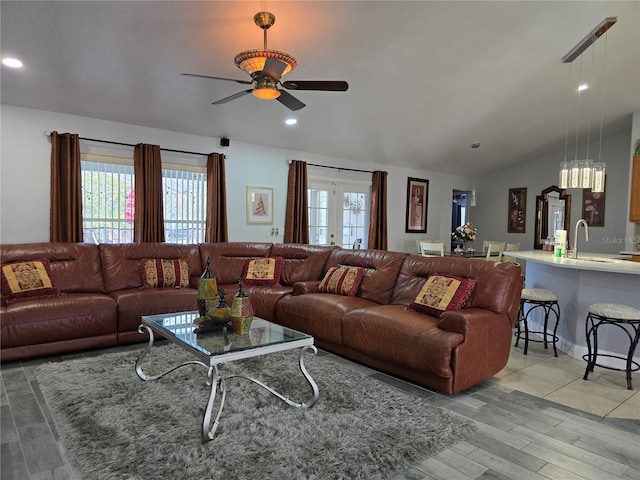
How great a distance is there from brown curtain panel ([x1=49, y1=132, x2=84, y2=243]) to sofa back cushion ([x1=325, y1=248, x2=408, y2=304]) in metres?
3.21

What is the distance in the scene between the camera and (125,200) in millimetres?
5031

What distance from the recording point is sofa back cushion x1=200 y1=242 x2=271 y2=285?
4.98 meters

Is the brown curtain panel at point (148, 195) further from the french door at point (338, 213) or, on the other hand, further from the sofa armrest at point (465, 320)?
the sofa armrest at point (465, 320)

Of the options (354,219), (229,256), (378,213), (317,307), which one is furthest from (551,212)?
(229,256)

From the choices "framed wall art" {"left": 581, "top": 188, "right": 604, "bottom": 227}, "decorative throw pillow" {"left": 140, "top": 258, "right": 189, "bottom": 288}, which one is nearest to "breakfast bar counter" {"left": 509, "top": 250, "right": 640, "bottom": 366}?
"decorative throw pillow" {"left": 140, "top": 258, "right": 189, "bottom": 288}

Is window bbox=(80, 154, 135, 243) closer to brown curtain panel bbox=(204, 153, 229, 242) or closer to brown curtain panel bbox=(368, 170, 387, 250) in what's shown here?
brown curtain panel bbox=(204, 153, 229, 242)

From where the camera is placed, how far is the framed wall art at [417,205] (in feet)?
26.7

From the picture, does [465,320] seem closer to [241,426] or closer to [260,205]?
[241,426]

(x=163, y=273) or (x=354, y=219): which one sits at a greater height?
(x=354, y=219)

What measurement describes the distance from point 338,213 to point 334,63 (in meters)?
3.35

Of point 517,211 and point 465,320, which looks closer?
point 465,320

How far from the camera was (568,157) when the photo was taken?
7.95 metres

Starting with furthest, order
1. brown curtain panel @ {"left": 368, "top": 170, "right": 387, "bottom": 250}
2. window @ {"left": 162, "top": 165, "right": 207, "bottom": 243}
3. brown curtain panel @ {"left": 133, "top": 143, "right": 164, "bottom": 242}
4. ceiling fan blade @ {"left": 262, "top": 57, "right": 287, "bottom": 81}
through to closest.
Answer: brown curtain panel @ {"left": 368, "top": 170, "right": 387, "bottom": 250} < window @ {"left": 162, "top": 165, "right": 207, "bottom": 243} < brown curtain panel @ {"left": 133, "top": 143, "right": 164, "bottom": 242} < ceiling fan blade @ {"left": 262, "top": 57, "right": 287, "bottom": 81}

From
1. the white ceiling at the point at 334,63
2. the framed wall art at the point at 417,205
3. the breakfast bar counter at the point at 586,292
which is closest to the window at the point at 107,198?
the white ceiling at the point at 334,63
